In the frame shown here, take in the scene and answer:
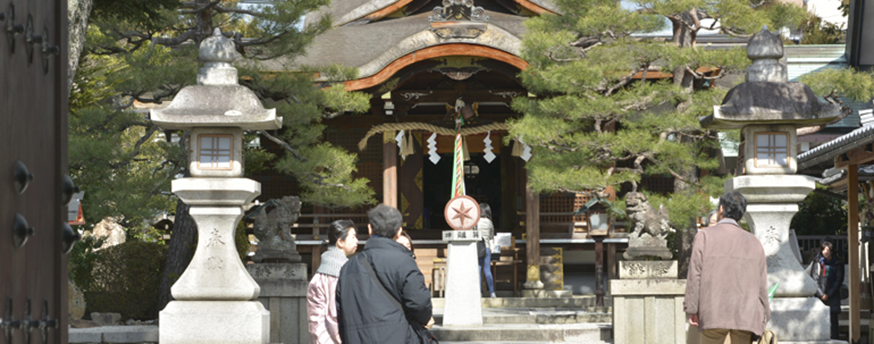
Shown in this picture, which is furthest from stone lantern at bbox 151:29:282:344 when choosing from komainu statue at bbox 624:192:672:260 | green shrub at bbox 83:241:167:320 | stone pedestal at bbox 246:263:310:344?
green shrub at bbox 83:241:167:320

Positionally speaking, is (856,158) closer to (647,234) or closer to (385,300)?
(647,234)

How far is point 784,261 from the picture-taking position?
7469 millimetres

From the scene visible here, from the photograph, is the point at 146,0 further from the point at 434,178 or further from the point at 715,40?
the point at 715,40

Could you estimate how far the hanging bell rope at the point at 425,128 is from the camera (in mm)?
15883

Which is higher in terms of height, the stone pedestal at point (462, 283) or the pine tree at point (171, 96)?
the pine tree at point (171, 96)

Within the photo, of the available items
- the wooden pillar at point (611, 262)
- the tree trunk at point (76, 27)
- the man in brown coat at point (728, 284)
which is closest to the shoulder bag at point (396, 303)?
the man in brown coat at point (728, 284)

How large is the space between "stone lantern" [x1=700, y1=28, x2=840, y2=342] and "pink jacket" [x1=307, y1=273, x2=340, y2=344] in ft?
12.9

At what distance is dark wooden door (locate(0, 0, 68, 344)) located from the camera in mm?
2361

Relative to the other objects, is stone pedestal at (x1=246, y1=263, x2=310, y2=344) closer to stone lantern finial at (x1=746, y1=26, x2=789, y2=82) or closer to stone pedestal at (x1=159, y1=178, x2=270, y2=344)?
stone pedestal at (x1=159, y1=178, x2=270, y2=344)

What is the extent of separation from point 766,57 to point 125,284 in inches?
327

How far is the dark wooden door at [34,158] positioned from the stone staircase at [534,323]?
780cm

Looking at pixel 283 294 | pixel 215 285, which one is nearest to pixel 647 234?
pixel 283 294

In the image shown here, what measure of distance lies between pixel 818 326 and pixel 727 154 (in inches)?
348

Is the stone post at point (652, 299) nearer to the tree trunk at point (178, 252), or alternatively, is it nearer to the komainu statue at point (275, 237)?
the komainu statue at point (275, 237)
